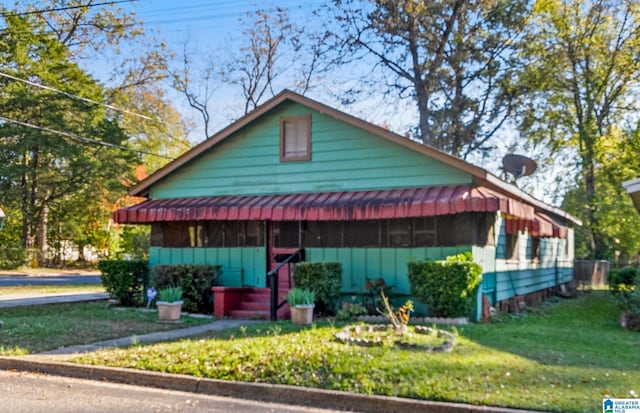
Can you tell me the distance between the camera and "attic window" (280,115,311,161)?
13859 mm

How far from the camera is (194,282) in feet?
43.7

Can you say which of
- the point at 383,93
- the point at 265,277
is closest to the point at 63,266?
the point at 383,93

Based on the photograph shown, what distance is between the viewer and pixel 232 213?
1332 centimetres

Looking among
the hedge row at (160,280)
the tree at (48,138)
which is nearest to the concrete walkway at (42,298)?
the hedge row at (160,280)

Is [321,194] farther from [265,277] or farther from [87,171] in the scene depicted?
[87,171]

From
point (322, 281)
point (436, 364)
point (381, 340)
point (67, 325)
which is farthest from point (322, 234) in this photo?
point (436, 364)

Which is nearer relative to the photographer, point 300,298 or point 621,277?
point 300,298

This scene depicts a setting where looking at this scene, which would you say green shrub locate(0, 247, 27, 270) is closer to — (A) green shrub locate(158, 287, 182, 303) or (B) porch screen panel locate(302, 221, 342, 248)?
(A) green shrub locate(158, 287, 182, 303)

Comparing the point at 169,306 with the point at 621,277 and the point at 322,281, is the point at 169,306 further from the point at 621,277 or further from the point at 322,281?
the point at 621,277

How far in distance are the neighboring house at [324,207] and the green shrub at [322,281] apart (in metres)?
0.72

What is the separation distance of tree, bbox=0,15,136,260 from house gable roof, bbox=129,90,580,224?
60.7 feet

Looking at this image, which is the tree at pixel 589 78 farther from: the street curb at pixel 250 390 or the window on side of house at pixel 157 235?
the street curb at pixel 250 390

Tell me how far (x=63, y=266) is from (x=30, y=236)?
8.65ft

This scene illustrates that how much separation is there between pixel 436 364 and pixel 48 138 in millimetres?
31116
